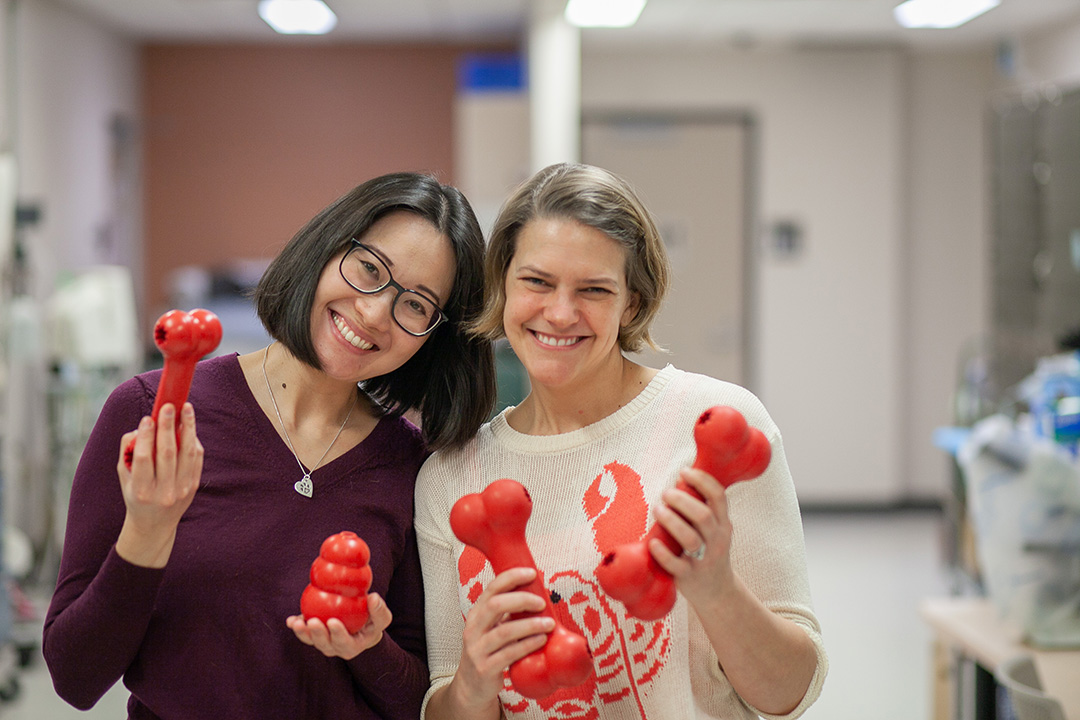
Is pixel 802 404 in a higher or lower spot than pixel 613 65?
lower

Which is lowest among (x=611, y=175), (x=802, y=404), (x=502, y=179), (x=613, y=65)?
(x=802, y=404)

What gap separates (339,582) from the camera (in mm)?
990

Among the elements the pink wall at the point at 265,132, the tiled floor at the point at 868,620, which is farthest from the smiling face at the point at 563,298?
the pink wall at the point at 265,132

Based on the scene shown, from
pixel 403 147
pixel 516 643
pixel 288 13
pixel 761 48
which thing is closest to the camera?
pixel 516 643

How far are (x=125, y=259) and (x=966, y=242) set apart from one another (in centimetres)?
526

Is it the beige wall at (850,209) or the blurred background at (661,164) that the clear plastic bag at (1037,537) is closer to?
the blurred background at (661,164)

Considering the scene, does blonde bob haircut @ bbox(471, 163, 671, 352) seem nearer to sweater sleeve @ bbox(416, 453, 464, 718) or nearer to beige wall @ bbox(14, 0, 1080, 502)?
sweater sleeve @ bbox(416, 453, 464, 718)

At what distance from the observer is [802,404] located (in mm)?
6023

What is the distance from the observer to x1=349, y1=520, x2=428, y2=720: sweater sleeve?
123 cm

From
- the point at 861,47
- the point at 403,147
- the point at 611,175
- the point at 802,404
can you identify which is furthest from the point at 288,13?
the point at 611,175

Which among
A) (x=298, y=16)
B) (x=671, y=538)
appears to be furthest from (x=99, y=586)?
(x=298, y=16)

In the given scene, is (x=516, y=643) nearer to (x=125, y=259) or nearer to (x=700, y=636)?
(x=700, y=636)

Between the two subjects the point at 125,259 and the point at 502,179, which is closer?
the point at 502,179

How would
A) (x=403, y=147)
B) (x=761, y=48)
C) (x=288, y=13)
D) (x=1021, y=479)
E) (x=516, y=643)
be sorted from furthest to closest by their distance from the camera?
(x=403, y=147)
(x=761, y=48)
(x=288, y=13)
(x=1021, y=479)
(x=516, y=643)
